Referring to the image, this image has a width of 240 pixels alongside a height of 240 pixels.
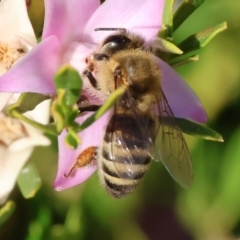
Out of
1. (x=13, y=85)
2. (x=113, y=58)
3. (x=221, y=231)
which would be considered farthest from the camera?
(x=221, y=231)

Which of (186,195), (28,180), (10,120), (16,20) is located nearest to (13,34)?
(16,20)

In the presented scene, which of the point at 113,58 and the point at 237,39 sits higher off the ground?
the point at 113,58

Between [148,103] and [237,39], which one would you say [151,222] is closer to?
[237,39]

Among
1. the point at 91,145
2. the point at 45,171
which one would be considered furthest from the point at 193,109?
the point at 45,171

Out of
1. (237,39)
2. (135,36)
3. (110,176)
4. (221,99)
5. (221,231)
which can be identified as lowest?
(221,231)

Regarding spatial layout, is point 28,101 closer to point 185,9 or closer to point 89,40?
point 89,40

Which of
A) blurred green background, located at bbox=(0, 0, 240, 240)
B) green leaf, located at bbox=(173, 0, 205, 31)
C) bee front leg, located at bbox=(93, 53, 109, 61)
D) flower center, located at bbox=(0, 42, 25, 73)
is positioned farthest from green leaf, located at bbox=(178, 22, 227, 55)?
blurred green background, located at bbox=(0, 0, 240, 240)
